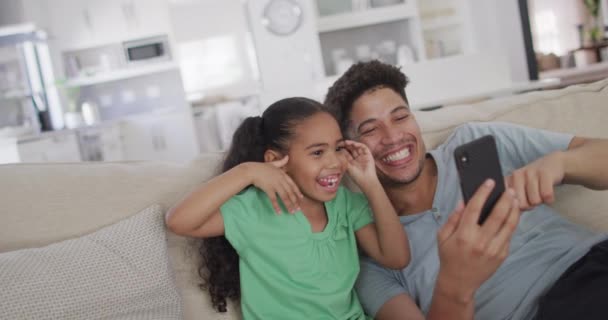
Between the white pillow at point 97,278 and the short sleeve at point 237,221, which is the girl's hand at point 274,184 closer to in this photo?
the short sleeve at point 237,221

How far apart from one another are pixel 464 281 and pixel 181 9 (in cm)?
761

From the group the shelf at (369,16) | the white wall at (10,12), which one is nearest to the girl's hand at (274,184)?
the shelf at (369,16)

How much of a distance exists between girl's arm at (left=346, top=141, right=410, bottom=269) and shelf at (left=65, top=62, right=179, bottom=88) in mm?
6306

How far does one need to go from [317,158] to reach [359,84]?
29 cm

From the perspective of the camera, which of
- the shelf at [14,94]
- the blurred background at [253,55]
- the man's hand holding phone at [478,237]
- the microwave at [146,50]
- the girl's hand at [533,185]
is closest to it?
the man's hand holding phone at [478,237]

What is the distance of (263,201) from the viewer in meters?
1.40

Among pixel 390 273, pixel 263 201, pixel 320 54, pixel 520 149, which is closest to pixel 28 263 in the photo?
pixel 263 201

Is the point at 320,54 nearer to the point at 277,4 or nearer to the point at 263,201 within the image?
the point at 277,4

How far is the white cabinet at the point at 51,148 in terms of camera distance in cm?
548

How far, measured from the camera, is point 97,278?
1171mm

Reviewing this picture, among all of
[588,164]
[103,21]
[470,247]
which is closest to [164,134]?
[103,21]

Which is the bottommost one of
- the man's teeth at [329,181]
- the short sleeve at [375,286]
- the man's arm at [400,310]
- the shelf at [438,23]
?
the man's arm at [400,310]

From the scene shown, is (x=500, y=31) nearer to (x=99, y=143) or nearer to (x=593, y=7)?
(x=593, y=7)

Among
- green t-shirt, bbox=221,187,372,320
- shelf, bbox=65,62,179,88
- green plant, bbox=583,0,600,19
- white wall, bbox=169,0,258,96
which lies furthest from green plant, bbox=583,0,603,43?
green t-shirt, bbox=221,187,372,320
